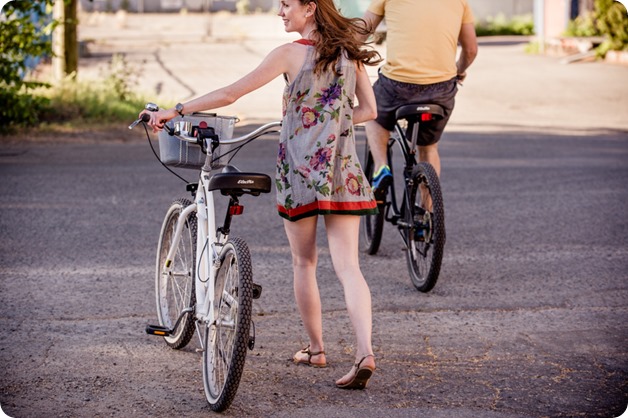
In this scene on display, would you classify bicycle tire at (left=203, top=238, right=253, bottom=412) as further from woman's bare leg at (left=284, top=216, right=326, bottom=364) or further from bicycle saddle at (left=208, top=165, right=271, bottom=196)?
woman's bare leg at (left=284, top=216, right=326, bottom=364)

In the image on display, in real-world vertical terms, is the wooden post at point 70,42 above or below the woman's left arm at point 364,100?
below

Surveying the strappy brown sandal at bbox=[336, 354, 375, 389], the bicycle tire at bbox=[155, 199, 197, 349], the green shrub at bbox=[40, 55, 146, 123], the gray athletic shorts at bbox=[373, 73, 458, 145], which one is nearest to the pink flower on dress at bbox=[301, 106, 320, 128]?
the bicycle tire at bbox=[155, 199, 197, 349]

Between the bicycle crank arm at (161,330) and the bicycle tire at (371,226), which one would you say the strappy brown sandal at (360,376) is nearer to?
the bicycle crank arm at (161,330)

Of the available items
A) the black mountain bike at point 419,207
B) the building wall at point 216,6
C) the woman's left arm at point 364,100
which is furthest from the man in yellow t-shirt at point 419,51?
the building wall at point 216,6

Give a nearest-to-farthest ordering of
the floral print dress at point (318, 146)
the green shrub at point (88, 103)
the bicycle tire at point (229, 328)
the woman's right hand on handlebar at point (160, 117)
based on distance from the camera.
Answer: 1. the bicycle tire at point (229, 328)
2. the woman's right hand on handlebar at point (160, 117)
3. the floral print dress at point (318, 146)
4. the green shrub at point (88, 103)

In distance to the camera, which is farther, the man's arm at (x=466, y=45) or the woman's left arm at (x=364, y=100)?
the man's arm at (x=466, y=45)

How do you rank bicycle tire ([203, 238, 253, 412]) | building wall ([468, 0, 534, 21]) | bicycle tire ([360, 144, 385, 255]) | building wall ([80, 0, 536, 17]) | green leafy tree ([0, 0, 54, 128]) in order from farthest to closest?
building wall ([80, 0, 536, 17]) < building wall ([468, 0, 534, 21]) < green leafy tree ([0, 0, 54, 128]) < bicycle tire ([360, 144, 385, 255]) < bicycle tire ([203, 238, 253, 412])

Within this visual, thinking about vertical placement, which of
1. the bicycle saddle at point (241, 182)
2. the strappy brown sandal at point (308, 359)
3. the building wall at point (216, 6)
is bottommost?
the building wall at point (216, 6)

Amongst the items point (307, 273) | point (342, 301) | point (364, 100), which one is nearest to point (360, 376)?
point (307, 273)

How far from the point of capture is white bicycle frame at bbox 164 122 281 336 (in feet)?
16.1

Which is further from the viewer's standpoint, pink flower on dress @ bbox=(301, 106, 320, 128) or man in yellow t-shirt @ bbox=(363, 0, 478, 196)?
man in yellow t-shirt @ bbox=(363, 0, 478, 196)

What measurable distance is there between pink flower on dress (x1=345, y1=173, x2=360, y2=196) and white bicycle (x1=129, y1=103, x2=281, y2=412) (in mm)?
409

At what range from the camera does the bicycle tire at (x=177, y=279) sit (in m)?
5.50

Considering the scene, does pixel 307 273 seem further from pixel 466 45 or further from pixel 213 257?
pixel 466 45
